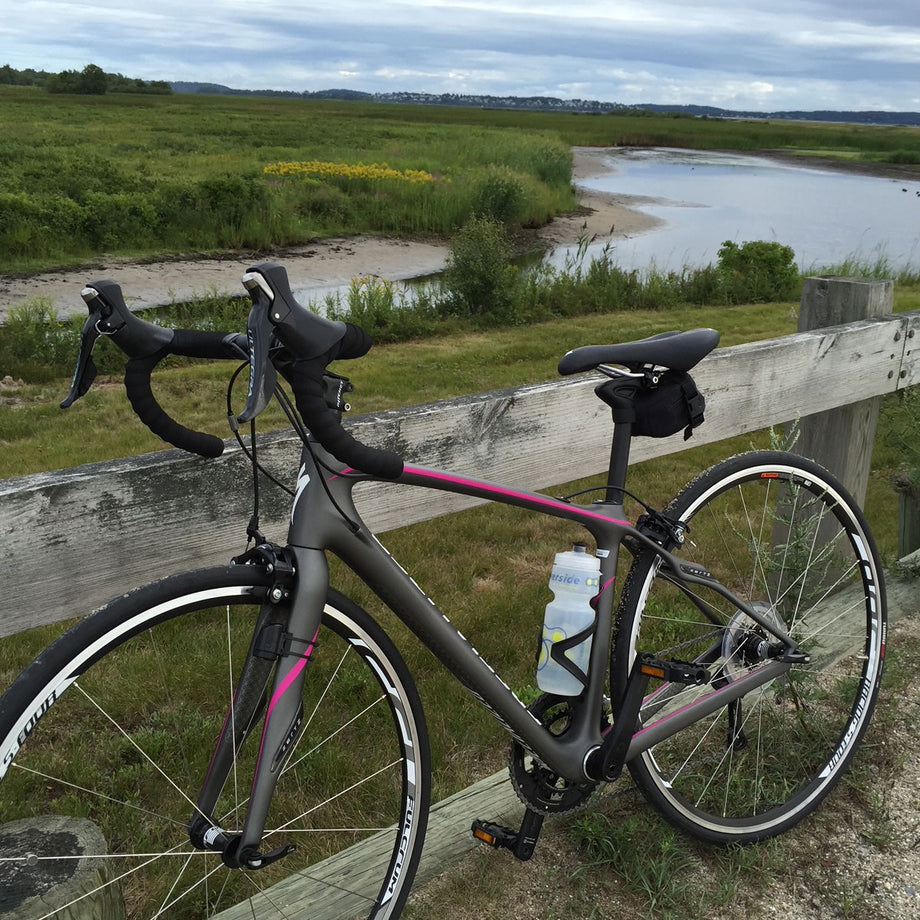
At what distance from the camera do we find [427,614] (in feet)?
6.17

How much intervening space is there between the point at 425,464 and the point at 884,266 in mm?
15903

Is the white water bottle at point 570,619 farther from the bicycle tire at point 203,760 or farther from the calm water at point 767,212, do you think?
the calm water at point 767,212

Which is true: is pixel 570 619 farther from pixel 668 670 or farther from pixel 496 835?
pixel 496 835

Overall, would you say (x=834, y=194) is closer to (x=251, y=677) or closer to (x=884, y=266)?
(x=884, y=266)

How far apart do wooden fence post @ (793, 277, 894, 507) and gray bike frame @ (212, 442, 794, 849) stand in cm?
154

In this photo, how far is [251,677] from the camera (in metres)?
1.65

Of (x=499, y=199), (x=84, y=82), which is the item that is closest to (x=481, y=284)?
(x=499, y=199)

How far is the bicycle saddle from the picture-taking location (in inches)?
83.7

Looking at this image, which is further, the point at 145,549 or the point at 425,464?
the point at 425,464

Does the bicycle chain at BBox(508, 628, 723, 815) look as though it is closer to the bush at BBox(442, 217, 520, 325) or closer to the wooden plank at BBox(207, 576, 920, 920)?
the wooden plank at BBox(207, 576, 920, 920)

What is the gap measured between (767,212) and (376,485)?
1520 inches

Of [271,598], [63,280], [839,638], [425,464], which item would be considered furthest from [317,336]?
[63,280]

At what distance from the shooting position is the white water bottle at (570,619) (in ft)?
7.07

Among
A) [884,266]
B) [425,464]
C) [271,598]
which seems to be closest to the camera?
[271,598]
